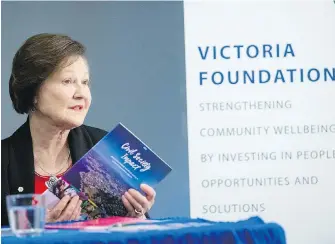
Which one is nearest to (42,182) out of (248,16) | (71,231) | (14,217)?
(71,231)

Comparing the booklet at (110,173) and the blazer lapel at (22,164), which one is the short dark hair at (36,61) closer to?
the blazer lapel at (22,164)

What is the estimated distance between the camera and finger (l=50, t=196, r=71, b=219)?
2.21 m

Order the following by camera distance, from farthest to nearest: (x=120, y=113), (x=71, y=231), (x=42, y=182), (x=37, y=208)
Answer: (x=120, y=113)
(x=42, y=182)
(x=71, y=231)
(x=37, y=208)

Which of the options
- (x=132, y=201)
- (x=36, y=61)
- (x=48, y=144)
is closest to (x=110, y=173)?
(x=132, y=201)

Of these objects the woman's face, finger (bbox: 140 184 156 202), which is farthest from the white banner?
finger (bbox: 140 184 156 202)

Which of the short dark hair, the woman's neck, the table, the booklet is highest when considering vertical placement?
the short dark hair

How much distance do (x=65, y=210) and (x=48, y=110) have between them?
0.62 m

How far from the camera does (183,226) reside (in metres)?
1.76

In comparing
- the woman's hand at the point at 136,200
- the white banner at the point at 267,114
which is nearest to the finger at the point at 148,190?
the woman's hand at the point at 136,200

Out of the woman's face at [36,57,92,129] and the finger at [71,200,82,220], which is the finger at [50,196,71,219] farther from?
the woman's face at [36,57,92,129]

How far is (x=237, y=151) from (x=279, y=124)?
273 mm

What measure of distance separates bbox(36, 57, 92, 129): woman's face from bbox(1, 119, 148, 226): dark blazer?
8cm

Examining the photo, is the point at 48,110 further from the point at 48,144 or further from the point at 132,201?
the point at 132,201

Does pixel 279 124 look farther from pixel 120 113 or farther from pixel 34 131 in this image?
pixel 34 131
